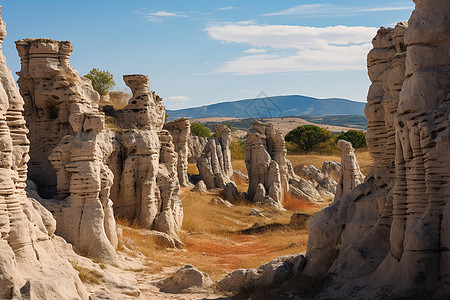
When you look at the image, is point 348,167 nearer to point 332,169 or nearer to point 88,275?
point 88,275

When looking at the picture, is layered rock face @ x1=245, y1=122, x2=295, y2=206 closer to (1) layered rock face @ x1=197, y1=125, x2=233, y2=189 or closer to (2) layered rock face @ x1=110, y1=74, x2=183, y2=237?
(1) layered rock face @ x1=197, y1=125, x2=233, y2=189

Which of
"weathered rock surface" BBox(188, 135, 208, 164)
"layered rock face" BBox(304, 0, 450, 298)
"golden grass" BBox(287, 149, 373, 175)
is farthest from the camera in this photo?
"weathered rock surface" BBox(188, 135, 208, 164)

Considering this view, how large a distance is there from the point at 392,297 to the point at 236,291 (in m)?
4.71

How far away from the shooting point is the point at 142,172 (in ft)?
71.6

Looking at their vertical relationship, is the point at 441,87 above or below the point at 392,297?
above

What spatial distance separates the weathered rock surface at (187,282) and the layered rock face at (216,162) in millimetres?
23768

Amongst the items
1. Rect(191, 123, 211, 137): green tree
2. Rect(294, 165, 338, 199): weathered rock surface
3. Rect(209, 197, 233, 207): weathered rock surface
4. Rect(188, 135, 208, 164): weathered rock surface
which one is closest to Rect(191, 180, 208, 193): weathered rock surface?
Rect(209, 197, 233, 207): weathered rock surface

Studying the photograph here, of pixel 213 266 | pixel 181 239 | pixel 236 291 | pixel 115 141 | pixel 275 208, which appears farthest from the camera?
pixel 275 208

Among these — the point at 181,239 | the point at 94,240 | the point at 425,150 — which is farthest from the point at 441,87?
the point at 181,239

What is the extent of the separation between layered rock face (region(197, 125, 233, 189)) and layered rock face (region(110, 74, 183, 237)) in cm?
1528

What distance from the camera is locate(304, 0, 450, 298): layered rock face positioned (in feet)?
32.5

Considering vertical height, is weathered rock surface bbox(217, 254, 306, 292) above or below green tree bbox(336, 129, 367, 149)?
below

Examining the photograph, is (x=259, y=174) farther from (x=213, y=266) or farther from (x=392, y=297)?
(x=392, y=297)

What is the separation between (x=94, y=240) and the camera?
16.5m
